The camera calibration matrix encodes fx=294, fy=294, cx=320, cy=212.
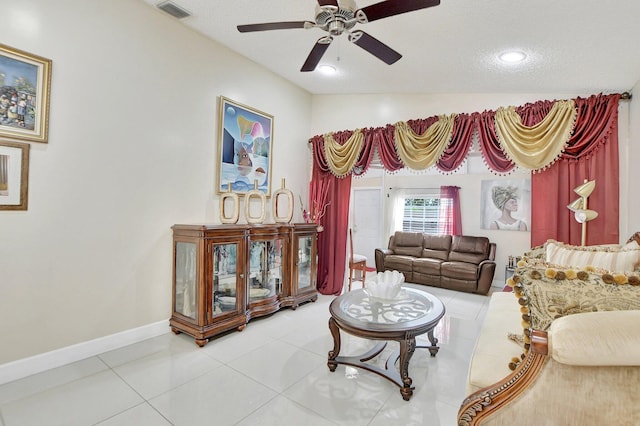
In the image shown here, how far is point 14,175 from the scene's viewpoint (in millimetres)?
2059

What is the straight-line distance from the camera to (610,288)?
41.5 inches

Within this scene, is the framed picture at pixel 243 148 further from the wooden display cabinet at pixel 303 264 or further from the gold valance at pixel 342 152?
the gold valance at pixel 342 152

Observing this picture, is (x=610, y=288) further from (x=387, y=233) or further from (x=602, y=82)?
(x=387, y=233)

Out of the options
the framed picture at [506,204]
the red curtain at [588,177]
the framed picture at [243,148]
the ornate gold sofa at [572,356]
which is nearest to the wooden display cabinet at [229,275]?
the framed picture at [243,148]

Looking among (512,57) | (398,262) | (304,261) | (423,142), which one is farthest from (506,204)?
(304,261)

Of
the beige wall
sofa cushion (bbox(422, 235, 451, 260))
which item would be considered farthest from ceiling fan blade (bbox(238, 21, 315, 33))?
sofa cushion (bbox(422, 235, 451, 260))

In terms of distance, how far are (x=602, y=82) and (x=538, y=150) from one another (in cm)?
72

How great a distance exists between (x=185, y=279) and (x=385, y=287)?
74.5 inches

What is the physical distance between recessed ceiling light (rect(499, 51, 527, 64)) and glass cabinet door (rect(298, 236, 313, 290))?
278 centimetres

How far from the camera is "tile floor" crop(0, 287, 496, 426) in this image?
1723 millimetres

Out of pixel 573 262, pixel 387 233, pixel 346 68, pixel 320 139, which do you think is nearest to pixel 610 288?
pixel 573 262

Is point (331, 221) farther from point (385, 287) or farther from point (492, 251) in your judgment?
point (492, 251)

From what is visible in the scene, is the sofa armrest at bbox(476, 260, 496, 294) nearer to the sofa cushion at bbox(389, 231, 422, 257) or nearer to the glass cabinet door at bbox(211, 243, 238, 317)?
the sofa cushion at bbox(389, 231, 422, 257)

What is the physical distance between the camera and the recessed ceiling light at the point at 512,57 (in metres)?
2.46
